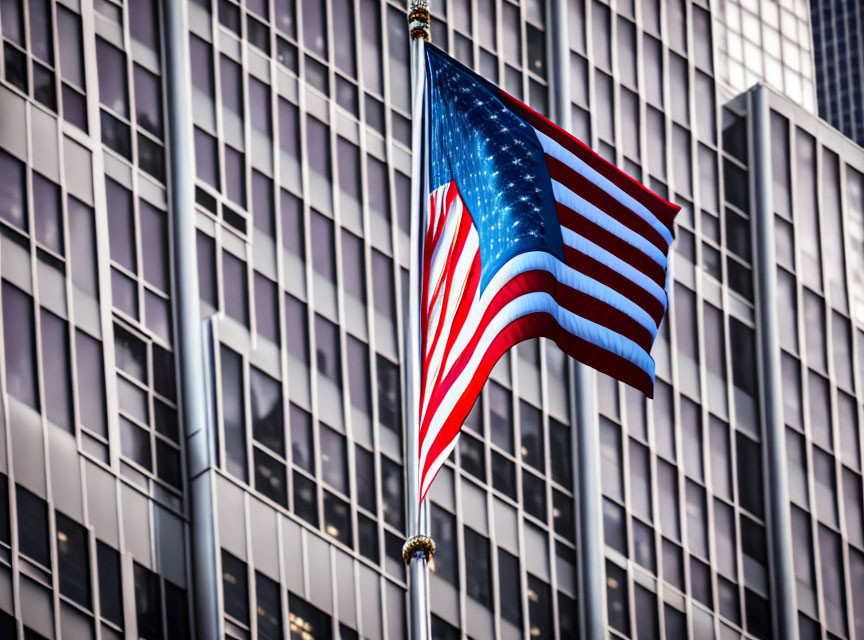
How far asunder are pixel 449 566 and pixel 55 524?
34.2 ft

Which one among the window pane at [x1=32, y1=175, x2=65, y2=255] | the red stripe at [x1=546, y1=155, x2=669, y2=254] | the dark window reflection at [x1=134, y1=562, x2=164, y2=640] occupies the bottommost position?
the red stripe at [x1=546, y1=155, x2=669, y2=254]

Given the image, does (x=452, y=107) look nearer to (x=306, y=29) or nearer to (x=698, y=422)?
(x=306, y=29)

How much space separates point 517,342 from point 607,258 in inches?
87.3

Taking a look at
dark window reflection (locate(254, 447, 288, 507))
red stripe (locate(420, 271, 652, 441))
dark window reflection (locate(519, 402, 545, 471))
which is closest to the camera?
red stripe (locate(420, 271, 652, 441))

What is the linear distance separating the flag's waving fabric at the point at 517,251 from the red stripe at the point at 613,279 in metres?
0.02

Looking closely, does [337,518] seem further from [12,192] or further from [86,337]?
[12,192]

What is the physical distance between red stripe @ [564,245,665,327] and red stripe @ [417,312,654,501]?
85 cm

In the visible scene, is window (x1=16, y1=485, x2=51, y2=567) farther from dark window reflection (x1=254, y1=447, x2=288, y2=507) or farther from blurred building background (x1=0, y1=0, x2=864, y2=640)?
dark window reflection (x1=254, y1=447, x2=288, y2=507)

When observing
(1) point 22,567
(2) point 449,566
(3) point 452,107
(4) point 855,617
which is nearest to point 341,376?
(2) point 449,566

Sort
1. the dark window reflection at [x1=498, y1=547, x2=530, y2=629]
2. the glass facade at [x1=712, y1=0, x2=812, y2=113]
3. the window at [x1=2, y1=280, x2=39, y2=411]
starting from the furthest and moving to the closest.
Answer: the glass facade at [x1=712, y1=0, x2=812, y2=113], the dark window reflection at [x1=498, y1=547, x2=530, y2=629], the window at [x1=2, y1=280, x2=39, y2=411]

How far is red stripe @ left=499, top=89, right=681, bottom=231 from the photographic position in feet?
63.6

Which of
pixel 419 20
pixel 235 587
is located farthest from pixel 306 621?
pixel 419 20

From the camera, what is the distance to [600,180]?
1972cm

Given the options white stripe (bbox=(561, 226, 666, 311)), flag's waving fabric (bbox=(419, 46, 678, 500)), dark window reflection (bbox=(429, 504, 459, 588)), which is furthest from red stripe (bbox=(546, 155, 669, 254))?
dark window reflection (bbox=(429, 504, 459, 588))
